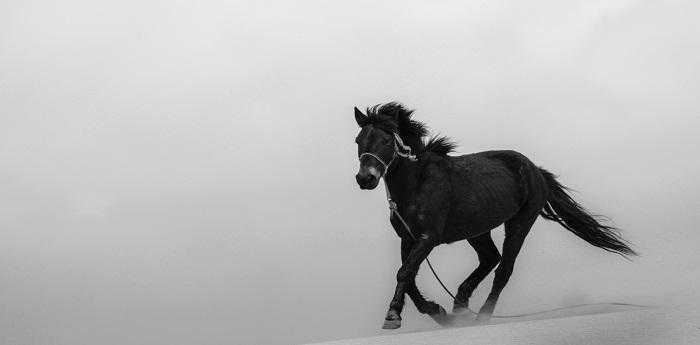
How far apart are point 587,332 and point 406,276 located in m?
2.16

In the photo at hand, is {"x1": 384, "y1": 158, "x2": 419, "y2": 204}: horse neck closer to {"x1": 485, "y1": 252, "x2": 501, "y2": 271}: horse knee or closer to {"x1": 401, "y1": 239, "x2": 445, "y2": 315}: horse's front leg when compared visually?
{"x1": 401, "y1": 239, "x2": 445, "y2": 315}: horse's front leg

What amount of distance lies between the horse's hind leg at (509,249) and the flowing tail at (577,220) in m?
0.87

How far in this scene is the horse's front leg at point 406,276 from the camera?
29.3 ft

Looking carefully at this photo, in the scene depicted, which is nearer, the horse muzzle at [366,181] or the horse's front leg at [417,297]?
the horse muzzle at [366,181]

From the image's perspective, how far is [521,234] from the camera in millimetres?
11180

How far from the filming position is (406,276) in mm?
9289

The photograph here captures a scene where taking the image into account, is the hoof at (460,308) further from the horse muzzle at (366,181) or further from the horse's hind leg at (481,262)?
the horse muzzle at (366,181)

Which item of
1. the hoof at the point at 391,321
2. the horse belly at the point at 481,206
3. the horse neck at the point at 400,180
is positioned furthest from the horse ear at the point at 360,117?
the hoof at the point at 391,321

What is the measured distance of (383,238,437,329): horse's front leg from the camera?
29.3 ft

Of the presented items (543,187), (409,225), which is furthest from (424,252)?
(543,187)

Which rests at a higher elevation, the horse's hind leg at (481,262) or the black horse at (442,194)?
the black horse at (442,194)

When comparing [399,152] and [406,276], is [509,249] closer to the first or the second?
[399,152]

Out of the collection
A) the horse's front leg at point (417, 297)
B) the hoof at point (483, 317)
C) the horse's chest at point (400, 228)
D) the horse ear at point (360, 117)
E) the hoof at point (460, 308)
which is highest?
the horse ear at point (360, 117)

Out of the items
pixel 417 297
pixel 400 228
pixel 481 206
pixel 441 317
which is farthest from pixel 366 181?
pixel 441 317
